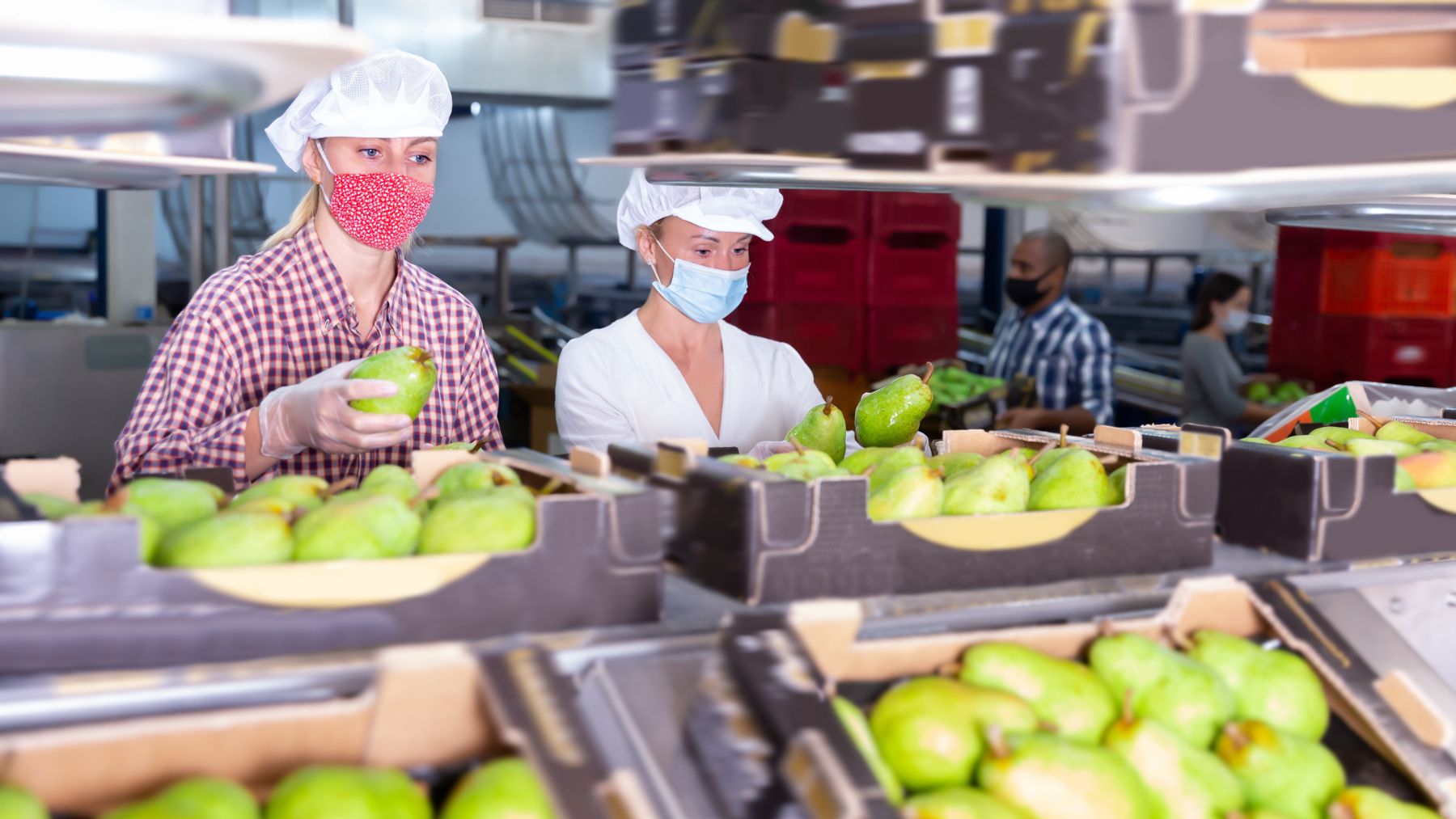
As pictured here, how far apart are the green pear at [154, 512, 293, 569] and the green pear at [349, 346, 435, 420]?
0.55 meters

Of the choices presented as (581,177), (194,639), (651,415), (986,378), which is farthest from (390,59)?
(581,177)

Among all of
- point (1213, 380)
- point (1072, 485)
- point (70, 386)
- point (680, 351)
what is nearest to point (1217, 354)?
point (1213, 380)

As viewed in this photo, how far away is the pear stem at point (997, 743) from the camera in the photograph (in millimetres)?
1180

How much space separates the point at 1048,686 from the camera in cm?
132

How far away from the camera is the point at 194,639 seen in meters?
1.16

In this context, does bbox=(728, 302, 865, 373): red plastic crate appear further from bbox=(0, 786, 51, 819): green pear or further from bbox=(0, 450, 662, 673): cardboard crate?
bbox=(0, 786, 51, 819): green pear

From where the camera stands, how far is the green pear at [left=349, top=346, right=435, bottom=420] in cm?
183

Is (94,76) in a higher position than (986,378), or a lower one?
higher

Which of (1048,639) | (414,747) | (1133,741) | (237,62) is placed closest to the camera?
(237,62)

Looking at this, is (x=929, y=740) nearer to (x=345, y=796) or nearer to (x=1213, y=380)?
(x=345, y=796)

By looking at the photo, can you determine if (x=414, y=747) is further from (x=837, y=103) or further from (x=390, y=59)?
(x=390, y=59)

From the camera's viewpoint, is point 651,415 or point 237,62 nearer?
point 237,62

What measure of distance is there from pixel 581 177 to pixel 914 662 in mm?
12769

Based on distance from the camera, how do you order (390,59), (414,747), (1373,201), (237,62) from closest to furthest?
(237,62) < (414,747) < (1373,201) < (390,59)
